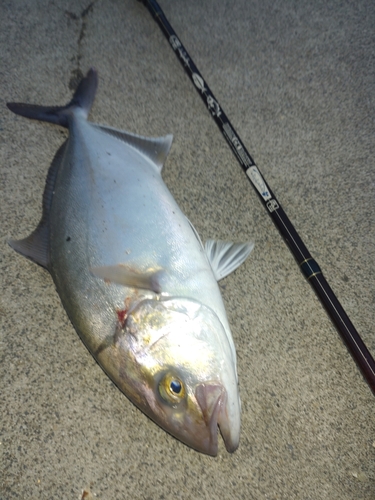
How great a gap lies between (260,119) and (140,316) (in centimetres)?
123

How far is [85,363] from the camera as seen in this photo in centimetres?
140

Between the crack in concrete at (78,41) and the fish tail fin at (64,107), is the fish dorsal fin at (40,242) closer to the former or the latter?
the fish tail fin at (64,107)

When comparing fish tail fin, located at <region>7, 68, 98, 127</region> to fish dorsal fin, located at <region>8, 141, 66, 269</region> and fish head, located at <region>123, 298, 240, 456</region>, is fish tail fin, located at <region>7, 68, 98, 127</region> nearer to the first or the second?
fish dorsal fin, located at <region>8, 141, 66, 269</region>

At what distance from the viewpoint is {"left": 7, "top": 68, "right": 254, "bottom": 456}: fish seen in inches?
41.4

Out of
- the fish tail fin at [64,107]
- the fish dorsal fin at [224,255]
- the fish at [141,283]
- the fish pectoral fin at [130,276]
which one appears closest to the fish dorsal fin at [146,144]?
the fish at [141,283]

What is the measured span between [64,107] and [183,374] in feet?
→ 4.12

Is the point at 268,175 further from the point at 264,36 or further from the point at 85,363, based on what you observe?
the point at 85,363

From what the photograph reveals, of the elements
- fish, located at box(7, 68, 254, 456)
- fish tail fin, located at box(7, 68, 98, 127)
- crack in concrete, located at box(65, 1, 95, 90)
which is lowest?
fish, located at box(7, 68, 254, 456)

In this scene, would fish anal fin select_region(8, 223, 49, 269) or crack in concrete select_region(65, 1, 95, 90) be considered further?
crack in concrete select_region(65, 1, 95, 90)

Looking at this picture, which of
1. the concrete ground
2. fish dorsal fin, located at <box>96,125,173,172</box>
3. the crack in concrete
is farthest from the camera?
the crack in concrete

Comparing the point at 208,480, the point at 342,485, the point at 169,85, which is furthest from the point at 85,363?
the point at 169,85

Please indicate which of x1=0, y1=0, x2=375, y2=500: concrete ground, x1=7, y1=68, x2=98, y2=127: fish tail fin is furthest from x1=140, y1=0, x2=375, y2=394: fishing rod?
x1=7, y1=68, x2=98, y2=127: fish tail fin

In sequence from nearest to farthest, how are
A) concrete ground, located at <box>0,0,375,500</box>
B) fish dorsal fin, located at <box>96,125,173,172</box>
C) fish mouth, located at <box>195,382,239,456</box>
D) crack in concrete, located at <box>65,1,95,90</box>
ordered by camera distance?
fish mouth, located at <box>195,382,239,456</box> < concrete ground, located at <box>0,0,375,500</box> < fish dorsal fin, located at <box>96,125,173,172</box> < crack in concrete, located at <box>65,1,95,90</box>

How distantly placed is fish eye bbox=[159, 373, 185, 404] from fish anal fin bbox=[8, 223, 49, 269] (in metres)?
0.62
